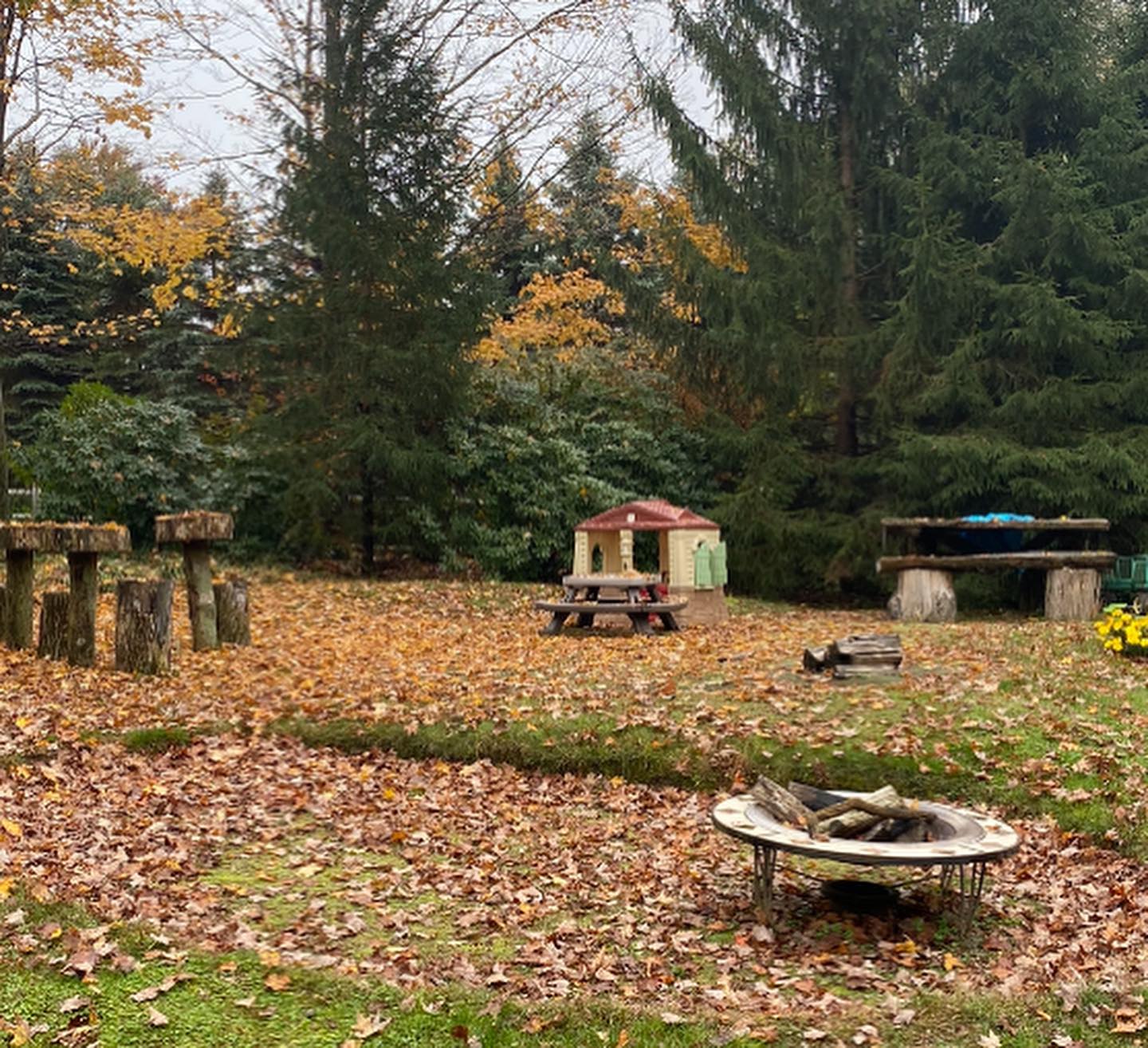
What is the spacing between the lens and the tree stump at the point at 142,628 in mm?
9844

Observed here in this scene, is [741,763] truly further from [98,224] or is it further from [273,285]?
[98,224]

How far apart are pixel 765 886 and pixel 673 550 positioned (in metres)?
9.21

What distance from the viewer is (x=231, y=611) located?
37.8 ft

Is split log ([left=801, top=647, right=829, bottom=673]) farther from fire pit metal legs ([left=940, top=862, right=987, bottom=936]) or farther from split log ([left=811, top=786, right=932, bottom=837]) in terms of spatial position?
split log ([left=811, top=786, right=932, bottom=837])

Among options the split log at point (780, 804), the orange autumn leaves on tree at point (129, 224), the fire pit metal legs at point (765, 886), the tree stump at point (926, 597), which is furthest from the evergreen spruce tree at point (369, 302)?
the fire pit metal legs at point (765, 886)

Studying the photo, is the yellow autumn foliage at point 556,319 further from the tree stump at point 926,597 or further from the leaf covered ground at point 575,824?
the leaf covered ground at point 575,824

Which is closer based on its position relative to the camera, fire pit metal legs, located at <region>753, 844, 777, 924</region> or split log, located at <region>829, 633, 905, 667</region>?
fire pit metal legs, located at <region>753, 844, 777, 924</region>

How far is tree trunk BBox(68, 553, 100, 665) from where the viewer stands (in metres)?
10.0

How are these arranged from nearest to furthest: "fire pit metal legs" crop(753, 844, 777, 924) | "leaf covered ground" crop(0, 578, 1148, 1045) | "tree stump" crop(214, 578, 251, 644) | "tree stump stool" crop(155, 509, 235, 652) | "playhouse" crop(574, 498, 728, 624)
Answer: "leaf covered ground" crop(0, 578, 1148, 1045) < "fire pit metal legs" crop(753, 844, 777, 924) < "tree stump stool" crop(155, 509, 235, 652) < "tree stump" crop(214, 578, 251, 644) < "playhouse" crop(574, 498, 728, 624)

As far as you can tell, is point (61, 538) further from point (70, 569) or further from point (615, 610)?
point (615, 610)

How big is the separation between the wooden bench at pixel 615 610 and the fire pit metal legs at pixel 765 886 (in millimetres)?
7620

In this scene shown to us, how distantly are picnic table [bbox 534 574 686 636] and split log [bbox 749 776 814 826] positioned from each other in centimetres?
738

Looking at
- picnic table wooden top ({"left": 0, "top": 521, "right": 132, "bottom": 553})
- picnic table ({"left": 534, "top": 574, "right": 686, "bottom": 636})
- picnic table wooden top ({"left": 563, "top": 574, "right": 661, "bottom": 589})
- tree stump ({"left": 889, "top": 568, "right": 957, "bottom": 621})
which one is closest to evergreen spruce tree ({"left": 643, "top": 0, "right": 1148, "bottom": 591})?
tree stump ({"left": 889, "top": 568, "right": 957, "bottom": 621})

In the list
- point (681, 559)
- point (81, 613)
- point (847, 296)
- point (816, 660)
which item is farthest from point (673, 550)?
point (81, 613)
